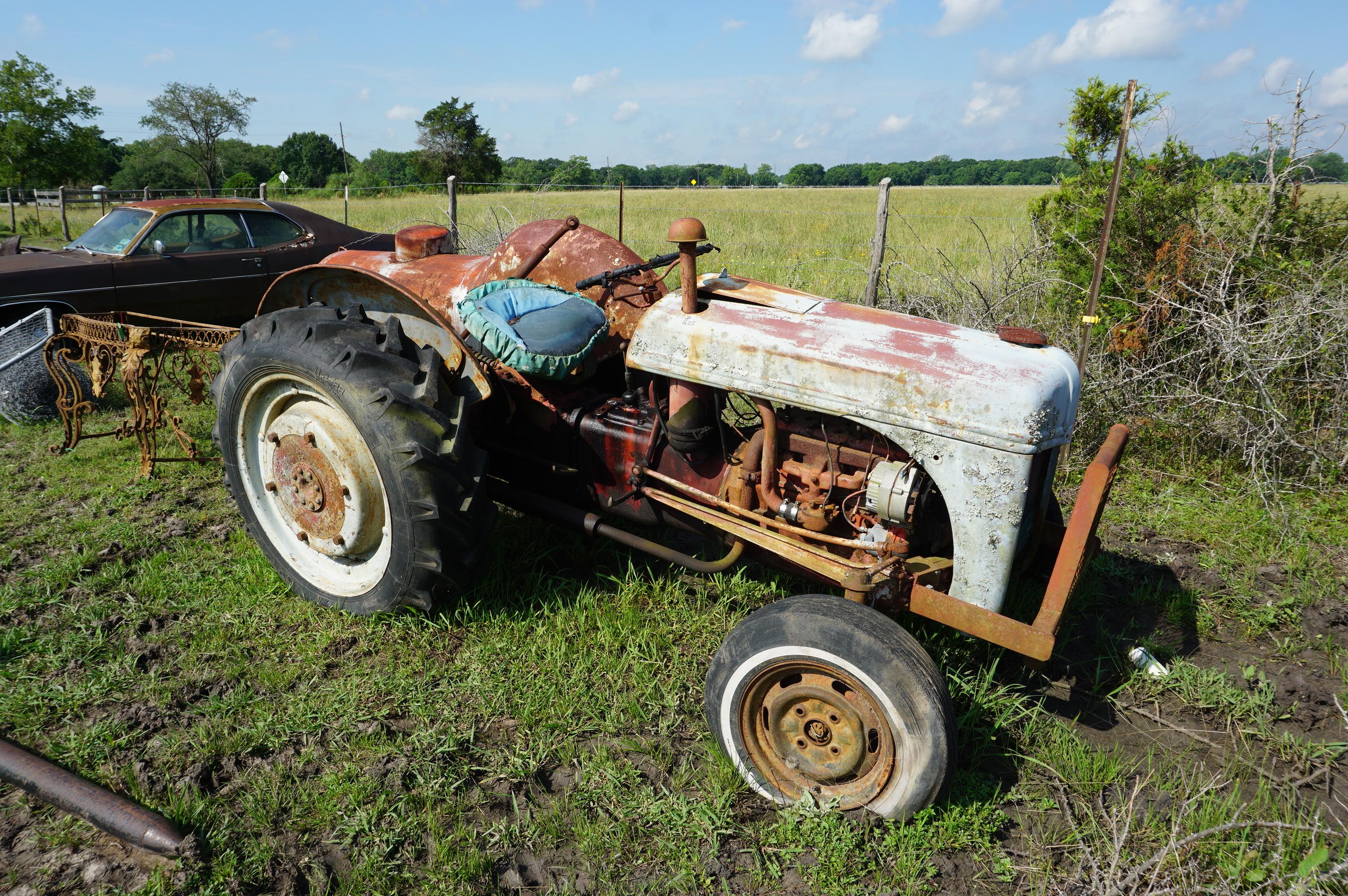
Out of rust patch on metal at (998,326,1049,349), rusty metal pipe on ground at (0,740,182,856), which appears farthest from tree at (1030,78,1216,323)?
rusty metal pipe on ground at (0,740,182,856)

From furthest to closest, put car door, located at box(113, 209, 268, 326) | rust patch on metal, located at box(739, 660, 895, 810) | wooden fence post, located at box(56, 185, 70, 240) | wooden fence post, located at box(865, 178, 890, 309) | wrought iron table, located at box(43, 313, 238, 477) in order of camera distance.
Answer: wooden fence post, located at box(56, 185, 70, 240), car door, located at box(113, 209, 268, 326), wooden fence post, located at box(865, 178, 890, 309), wrought iron table, located at box(43, 313, 238, 477), rust patch on metal, located at box(739, 660, 895, 810)

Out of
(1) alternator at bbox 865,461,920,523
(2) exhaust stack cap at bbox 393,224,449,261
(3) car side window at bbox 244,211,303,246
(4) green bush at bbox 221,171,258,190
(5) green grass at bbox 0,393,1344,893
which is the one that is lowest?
(5) green grass at bbox 0,393,1344,893

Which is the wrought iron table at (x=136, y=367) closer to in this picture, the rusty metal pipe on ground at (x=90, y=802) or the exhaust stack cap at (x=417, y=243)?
the exhaust stack cap at (x=417, y=243)

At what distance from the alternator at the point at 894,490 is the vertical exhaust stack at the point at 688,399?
670 mm

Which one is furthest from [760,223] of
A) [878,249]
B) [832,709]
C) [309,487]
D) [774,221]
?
[832,709]

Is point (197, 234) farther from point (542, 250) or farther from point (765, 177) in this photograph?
point (765, 177)

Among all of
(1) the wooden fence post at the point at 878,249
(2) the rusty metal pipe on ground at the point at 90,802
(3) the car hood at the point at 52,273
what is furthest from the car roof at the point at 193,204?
(2) the rusty metal pipe on ground at the point at 90,802

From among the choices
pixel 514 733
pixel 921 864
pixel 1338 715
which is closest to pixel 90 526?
pixel 514 733

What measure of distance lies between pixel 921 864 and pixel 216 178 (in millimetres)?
49642

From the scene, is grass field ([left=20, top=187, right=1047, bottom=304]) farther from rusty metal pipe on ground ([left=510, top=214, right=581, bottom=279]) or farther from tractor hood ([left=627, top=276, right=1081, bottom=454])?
tractor hood ([left=627, top=276, right=1081, bottom=454])

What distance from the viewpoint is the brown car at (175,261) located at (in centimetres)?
643

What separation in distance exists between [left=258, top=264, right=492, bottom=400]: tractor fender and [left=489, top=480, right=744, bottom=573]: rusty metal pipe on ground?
0.48m

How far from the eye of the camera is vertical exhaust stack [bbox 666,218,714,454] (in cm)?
268

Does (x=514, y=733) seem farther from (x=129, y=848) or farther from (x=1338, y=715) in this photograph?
(x=1338, y=715)
